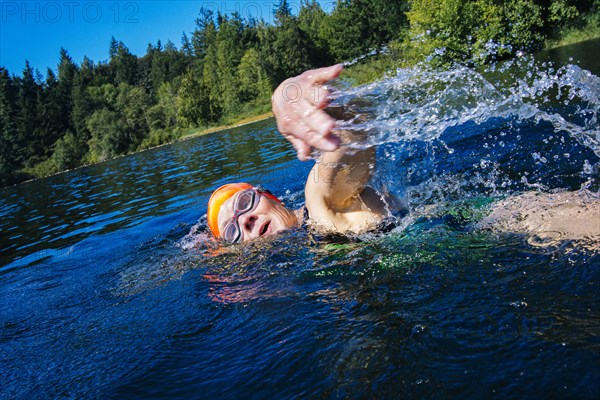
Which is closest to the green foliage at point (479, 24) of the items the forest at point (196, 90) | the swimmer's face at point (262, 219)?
the forest at point (196, 90)

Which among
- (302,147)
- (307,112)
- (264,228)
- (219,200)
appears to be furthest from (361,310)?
(219,200)

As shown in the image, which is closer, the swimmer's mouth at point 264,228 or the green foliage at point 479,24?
the swimmer's mouth at point 264,228

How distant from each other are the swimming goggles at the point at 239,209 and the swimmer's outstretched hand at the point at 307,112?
2362 millimetres

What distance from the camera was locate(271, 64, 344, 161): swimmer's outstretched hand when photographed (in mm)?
2332

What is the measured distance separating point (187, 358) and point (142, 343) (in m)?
0.55

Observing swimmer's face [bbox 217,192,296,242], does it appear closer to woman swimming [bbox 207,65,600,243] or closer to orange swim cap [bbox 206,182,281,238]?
woman swimming [bbox 207,65,600,243]

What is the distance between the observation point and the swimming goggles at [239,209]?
188 inches

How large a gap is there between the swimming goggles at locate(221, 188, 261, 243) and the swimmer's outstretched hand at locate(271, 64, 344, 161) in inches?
93.0

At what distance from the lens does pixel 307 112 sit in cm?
237

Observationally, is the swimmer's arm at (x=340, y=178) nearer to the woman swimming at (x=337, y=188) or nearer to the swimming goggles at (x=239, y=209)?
the woman swimming at (x=337, y=188)

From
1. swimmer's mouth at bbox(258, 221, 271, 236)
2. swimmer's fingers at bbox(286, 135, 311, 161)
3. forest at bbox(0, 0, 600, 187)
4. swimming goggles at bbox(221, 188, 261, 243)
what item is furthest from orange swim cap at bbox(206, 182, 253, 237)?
forest at bbox(0, 0, 600, 187)

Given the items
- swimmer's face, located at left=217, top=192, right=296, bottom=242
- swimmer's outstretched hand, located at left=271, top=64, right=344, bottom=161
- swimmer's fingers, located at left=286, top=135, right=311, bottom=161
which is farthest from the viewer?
swimmer's face, located at left=217, top=192, right=296, bottom=242

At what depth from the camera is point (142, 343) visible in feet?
10.2

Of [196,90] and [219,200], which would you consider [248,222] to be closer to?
[219,200]
